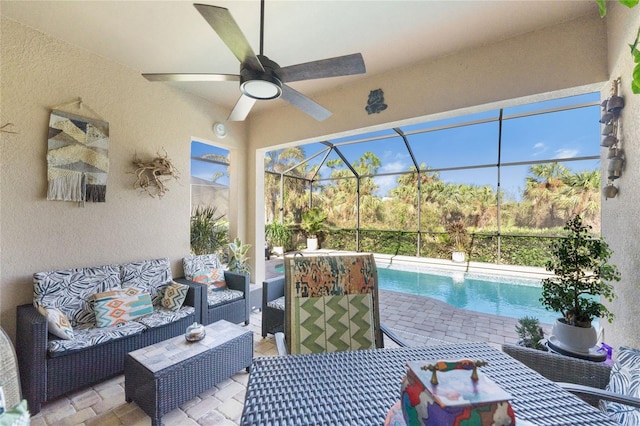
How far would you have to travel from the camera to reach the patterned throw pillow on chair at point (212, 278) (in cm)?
359

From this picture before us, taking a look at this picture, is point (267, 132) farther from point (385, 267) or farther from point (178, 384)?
point (385, 267)

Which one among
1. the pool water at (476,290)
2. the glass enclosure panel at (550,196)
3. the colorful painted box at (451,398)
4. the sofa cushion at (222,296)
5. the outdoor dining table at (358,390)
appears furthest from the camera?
the glass enclosure panel at (550,196)

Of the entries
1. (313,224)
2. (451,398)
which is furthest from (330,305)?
(313,224)

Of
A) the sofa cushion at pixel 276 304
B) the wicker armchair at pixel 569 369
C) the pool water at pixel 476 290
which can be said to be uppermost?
the wicker armchair at pixel 569 369

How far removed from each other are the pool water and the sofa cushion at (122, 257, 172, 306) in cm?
440

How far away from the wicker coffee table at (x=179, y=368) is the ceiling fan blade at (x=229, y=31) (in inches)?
88.6

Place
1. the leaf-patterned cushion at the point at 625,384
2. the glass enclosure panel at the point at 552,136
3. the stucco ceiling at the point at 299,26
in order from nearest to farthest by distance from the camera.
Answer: the leaf-patterned cushion at the point at 625,384 < the stucco ceiling at the point at 299,26 < the glass enclosure panel at the point at 552,136

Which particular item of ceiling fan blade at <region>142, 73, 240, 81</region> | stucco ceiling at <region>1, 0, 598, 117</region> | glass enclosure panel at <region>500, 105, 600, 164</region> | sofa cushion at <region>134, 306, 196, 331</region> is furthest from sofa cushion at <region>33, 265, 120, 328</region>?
glass enclosure panel at <region>500, 105, 600, 164</region>

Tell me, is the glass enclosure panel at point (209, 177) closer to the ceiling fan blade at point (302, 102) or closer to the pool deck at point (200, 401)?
the pool deck at point (200, 401)

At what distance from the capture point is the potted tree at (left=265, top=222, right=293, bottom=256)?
877 cm

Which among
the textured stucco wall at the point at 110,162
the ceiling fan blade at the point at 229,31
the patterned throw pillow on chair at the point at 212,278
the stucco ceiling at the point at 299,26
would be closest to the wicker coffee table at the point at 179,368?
the patterned throw pillow on chair at the point at 212,278

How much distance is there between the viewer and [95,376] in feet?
7.50

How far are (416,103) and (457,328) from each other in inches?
120

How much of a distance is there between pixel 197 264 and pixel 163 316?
103 centimetres
